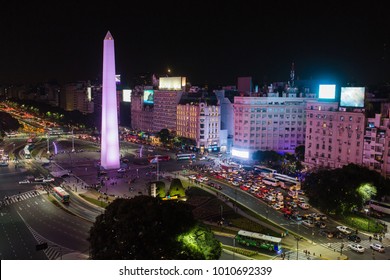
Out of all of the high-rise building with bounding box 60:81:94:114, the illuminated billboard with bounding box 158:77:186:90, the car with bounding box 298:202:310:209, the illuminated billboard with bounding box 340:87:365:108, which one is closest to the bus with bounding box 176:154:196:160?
the illuminated billboard with bounding box 158:77:186:90

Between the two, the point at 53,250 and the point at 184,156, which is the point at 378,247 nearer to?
Answer: the point at 53,250

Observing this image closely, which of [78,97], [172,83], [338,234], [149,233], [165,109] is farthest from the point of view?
[78,97]

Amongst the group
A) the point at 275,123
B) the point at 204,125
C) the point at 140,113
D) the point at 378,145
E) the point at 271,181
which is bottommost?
the point at 271,181

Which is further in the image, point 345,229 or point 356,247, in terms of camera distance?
point 345,229

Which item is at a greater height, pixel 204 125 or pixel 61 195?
pixel 204 125

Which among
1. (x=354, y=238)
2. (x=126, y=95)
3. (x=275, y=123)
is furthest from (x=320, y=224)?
(x=126, y=95)

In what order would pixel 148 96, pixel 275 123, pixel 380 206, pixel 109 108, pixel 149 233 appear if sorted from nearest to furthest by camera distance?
pixel 149 233, pixel 380 206, pixel 109 108, pixel 275 123, pixel 148 96

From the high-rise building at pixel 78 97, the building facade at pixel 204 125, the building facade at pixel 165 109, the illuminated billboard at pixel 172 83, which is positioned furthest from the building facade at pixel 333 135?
the high-rise building at pixel 78 97

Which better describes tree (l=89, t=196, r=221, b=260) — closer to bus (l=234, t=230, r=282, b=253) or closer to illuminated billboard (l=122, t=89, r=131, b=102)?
bus (l=234, t=230, r=282, b=253)
